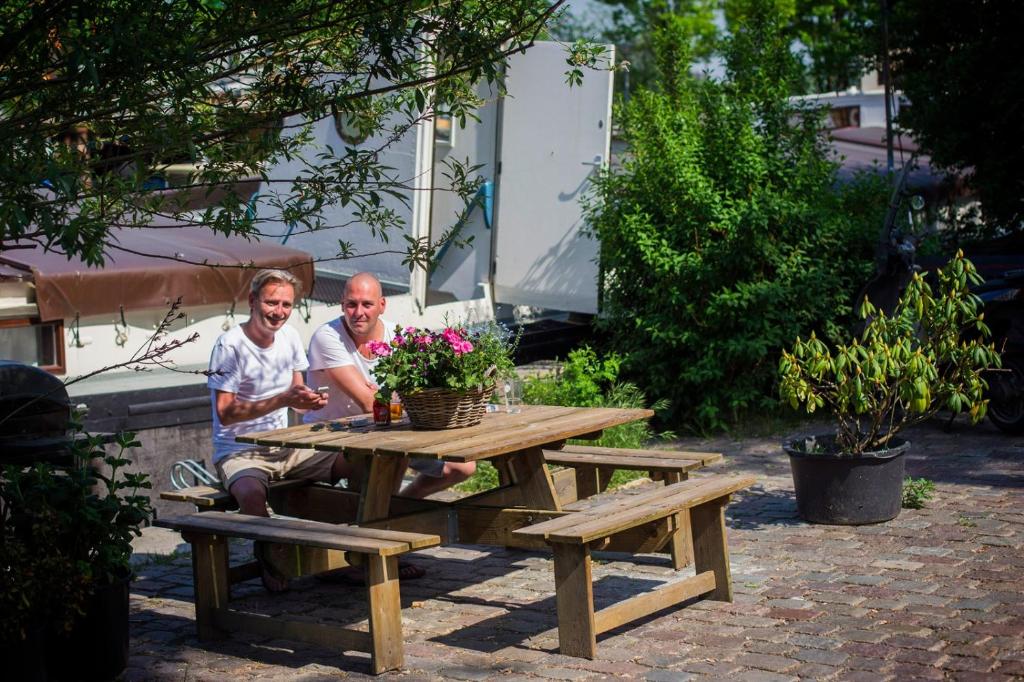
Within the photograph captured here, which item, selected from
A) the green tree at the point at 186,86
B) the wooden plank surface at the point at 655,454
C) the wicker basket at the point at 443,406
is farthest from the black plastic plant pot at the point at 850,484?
the green tree at the point at 186,86

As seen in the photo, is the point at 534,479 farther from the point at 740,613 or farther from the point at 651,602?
the point at 740,613

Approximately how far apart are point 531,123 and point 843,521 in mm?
5362

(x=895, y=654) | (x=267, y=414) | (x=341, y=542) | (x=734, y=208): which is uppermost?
(x=734, y=208)

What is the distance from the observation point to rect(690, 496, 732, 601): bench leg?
5.76 m

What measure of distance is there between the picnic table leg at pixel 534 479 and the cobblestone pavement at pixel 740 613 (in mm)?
465

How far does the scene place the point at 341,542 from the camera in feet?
16.3

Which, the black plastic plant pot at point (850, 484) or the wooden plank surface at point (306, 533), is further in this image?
the black plastic plant pot at point (850, 484)

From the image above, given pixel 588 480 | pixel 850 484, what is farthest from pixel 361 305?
pixel 850 484

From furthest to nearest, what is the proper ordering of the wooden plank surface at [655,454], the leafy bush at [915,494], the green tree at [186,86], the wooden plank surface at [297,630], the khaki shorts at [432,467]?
the leafy bush at [915,494] < the wooden plank surface at [655,454] < the khaki shorts at [432,467] < the wooden plank surface at [297,630] < the green tree at [186,86]

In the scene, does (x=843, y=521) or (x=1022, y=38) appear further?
(x=1022, y=38)

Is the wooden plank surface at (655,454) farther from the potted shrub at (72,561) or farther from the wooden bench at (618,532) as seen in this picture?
the potted shrub at (72,561)

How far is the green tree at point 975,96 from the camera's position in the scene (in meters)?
11.0

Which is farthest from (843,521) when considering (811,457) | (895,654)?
(895,654)

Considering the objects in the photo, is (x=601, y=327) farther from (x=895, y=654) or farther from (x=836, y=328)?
(x=895, y=654)
